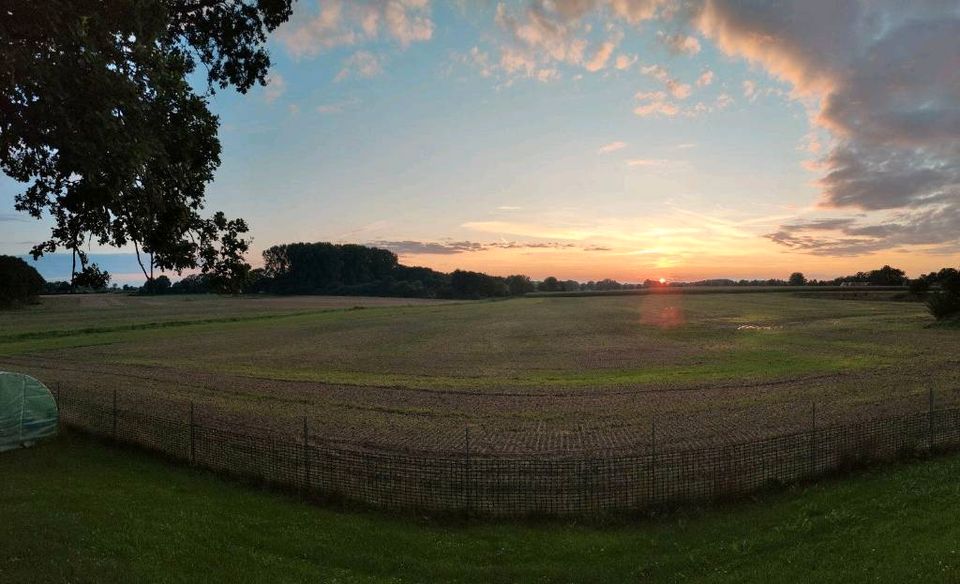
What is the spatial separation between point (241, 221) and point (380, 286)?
186 m

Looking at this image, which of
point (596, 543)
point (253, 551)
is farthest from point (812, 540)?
point (253, 551)

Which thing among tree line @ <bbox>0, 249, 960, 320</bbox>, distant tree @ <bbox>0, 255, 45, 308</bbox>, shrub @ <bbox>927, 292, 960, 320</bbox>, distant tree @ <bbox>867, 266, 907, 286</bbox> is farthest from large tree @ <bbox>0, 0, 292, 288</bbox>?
distant tree @ <bbox>867, 266, 907, 286</bbox>

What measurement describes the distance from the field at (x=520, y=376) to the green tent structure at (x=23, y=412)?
17.2 feet

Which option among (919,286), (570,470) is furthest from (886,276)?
(570,470)

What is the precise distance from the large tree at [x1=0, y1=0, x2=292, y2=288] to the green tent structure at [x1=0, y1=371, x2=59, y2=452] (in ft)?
26.3

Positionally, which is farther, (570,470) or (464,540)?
(570,470)

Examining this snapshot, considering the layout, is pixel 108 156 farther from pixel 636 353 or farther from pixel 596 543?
pixel 636 353

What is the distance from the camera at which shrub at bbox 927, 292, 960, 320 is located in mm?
57969

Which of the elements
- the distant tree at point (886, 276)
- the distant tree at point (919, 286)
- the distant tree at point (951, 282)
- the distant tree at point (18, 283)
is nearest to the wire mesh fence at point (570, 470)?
the distant tree at point (951, 282)

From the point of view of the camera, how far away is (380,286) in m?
198

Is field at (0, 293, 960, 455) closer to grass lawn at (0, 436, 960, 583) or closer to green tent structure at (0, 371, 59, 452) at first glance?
green tent structure at (0, 371, 59, 452)

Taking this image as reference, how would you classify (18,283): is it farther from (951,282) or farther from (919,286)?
(919,286)

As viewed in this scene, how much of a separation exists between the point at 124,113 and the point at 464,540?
9766mm

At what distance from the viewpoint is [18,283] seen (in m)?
106
